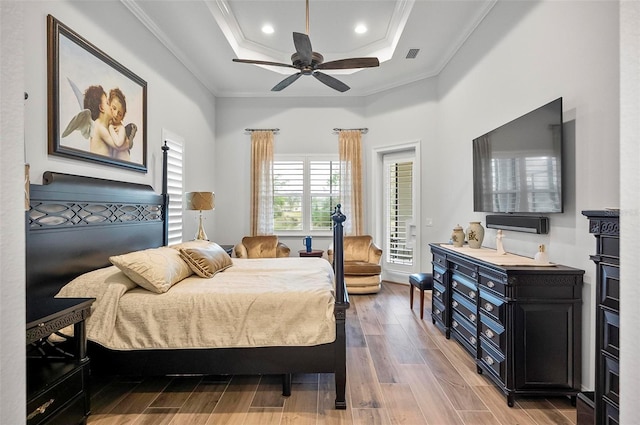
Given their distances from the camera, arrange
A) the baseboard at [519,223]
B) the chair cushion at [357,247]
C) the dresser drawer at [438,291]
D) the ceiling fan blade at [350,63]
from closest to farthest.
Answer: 1. the baseboard at [519,223]
2. the ceiling fan blade at [350,63]
3. the dresser drawer at [438,291]
4. the chair cushion at [357,247]

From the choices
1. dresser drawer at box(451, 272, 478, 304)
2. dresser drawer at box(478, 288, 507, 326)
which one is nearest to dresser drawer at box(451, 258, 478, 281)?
dresser drawer at box(451, 272, 478, 304)

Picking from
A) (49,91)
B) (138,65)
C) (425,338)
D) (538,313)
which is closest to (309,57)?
(138,65)

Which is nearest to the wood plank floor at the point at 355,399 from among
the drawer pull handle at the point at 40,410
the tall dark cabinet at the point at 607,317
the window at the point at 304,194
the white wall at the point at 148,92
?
the drawer pull handle at the point at 40,410

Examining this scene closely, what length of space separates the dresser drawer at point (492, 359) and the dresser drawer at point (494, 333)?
4 centimetres

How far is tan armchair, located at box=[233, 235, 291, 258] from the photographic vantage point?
5.41 m

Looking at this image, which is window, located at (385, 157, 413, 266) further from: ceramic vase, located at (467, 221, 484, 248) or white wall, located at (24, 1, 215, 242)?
white wall, located at (24, 1, 215, 242)

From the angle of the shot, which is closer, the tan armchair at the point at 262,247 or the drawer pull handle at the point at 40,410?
the drawer pull handle at the point at 40,410

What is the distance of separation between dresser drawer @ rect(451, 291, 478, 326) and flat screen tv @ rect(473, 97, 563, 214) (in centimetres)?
91

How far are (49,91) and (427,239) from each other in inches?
194

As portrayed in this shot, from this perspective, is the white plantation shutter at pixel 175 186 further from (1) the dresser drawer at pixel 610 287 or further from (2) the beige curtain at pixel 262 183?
(1) the dresser drawer at pixel 610 287

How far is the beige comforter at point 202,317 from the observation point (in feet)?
7.15

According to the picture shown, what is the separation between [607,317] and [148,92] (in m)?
4.34

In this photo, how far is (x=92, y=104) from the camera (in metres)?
2.75

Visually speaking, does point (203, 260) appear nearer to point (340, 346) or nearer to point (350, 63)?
point (340, 346)
